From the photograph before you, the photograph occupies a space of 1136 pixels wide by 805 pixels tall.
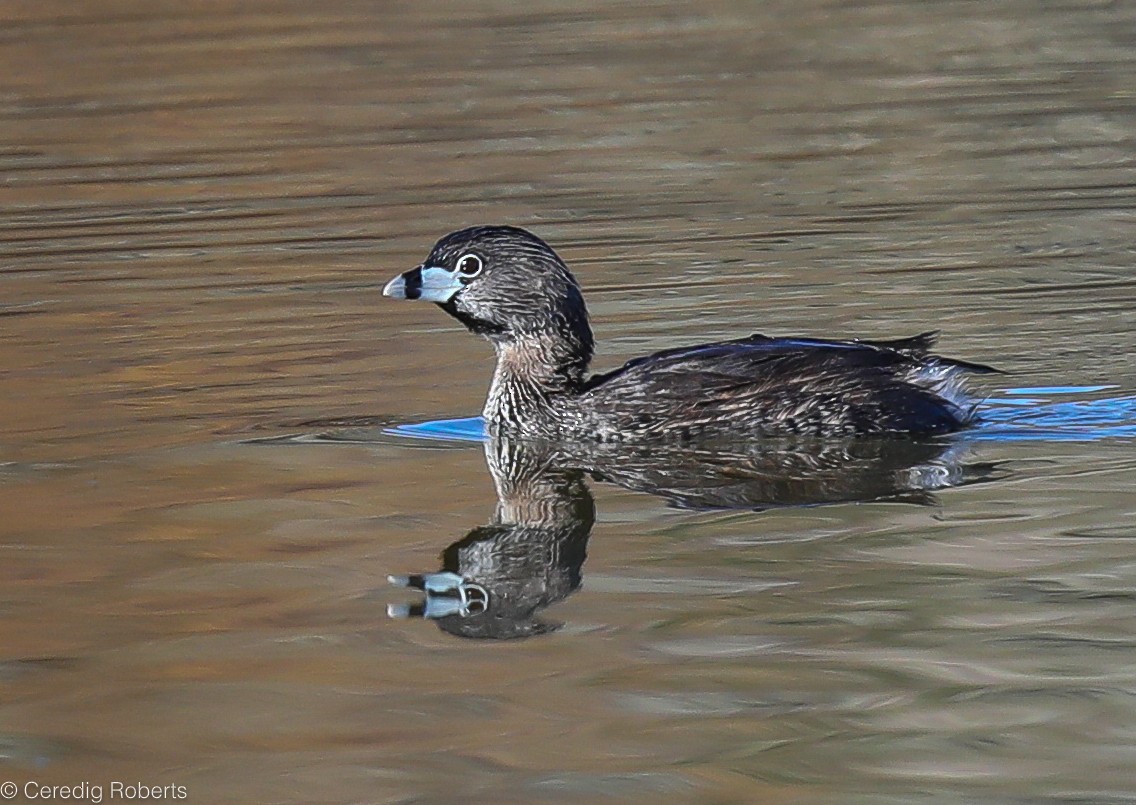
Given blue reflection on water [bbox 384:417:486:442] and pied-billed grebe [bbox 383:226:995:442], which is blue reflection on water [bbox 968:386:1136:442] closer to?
pied-billed grebe [bbox 383:226:995:442]

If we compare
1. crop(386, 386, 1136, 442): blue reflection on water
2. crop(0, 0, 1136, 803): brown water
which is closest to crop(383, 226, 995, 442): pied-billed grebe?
crop(386, 386, 1136, 442): blue reflection on water

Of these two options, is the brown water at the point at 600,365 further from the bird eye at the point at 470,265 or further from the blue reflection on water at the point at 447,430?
the bird eye at the point at 470,265

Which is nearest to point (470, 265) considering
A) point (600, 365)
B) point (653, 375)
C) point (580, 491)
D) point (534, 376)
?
point (534, 376)

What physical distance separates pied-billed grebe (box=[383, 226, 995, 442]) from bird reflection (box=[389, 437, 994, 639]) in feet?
0.34

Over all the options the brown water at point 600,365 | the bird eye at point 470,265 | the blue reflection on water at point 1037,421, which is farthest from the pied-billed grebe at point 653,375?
the brown water at point 600,365

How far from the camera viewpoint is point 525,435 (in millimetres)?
10625

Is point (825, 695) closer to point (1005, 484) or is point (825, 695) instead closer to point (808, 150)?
point (1005, 484)

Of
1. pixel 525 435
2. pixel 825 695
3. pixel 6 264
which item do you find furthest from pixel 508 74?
pixel 825 695

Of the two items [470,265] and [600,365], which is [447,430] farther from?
[600,365]

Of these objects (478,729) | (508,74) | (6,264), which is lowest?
(478,729)

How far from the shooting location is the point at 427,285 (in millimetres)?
10641

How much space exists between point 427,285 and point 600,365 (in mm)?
1554

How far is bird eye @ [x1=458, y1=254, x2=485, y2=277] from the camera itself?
10758 mm

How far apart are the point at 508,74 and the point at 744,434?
13237 millimetres
